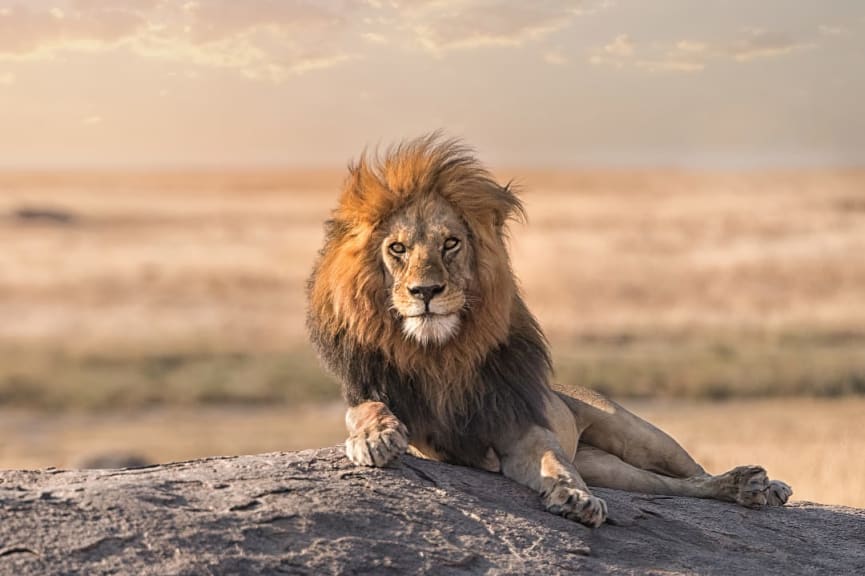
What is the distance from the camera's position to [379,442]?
215 inches

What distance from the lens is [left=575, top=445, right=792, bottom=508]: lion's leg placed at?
6.42 meters

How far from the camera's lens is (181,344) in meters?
27.1

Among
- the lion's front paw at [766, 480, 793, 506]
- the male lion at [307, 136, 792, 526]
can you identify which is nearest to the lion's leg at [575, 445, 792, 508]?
the lion's front paw at [766, 480, 793, 506]

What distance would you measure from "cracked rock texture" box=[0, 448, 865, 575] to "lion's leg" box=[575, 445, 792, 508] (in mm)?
279

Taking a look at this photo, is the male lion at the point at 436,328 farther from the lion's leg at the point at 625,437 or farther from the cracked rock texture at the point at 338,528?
Result: the lion's leg at the point at 625,437

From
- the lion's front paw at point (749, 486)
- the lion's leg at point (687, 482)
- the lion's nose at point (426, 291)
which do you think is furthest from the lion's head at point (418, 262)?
the lion's front paw at point (749, 486)

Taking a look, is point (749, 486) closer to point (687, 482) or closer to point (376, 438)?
point (687, 482)

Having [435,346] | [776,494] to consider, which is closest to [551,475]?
[435,346]

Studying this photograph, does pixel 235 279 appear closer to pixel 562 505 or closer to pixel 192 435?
pixel 192 435

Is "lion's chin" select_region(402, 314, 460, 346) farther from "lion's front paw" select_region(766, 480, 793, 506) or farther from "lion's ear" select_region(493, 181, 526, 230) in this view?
"lion's front paw" select_region(766, 480, 793, 506)

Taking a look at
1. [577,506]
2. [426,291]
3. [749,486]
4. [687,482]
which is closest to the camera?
[426,291]

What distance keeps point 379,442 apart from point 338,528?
472 millimetres

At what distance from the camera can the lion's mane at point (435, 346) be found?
5.60 metres

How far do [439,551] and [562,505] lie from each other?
651mm
